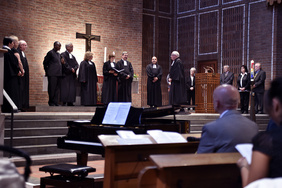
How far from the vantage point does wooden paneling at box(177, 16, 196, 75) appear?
1512cm

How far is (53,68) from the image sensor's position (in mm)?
10016

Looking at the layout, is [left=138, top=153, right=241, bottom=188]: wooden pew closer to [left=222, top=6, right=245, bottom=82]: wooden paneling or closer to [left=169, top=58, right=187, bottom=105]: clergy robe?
[left=169, top=58, right=187, bottom=105]: clergy robe

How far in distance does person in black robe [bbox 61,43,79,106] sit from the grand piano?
Answer: 543 centimetres

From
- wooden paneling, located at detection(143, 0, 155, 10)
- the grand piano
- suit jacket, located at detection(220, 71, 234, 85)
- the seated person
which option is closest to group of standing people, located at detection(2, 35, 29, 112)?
the grand piano

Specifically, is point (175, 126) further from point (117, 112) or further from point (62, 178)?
point (62, 178)

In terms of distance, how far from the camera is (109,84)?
36.9ft

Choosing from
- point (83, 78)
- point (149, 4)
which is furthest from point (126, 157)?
point (149, 4)

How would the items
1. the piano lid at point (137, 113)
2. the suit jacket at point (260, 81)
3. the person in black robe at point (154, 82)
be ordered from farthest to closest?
the person in black robe at point (154, 82) < the suit jacket at point (260, 81) < the piano lid at point (137, 113)

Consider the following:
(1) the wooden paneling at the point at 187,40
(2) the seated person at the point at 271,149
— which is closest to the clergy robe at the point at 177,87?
(1) the wooden paneling at the point at 187,40

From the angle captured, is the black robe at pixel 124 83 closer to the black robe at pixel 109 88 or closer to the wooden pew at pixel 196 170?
the black robe at pixel 109 88

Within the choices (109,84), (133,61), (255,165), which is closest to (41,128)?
(109,84)

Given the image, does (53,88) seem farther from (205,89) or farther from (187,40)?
(187,40)

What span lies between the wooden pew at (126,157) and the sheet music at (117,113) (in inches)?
47.1

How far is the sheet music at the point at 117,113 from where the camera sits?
4.79 m
